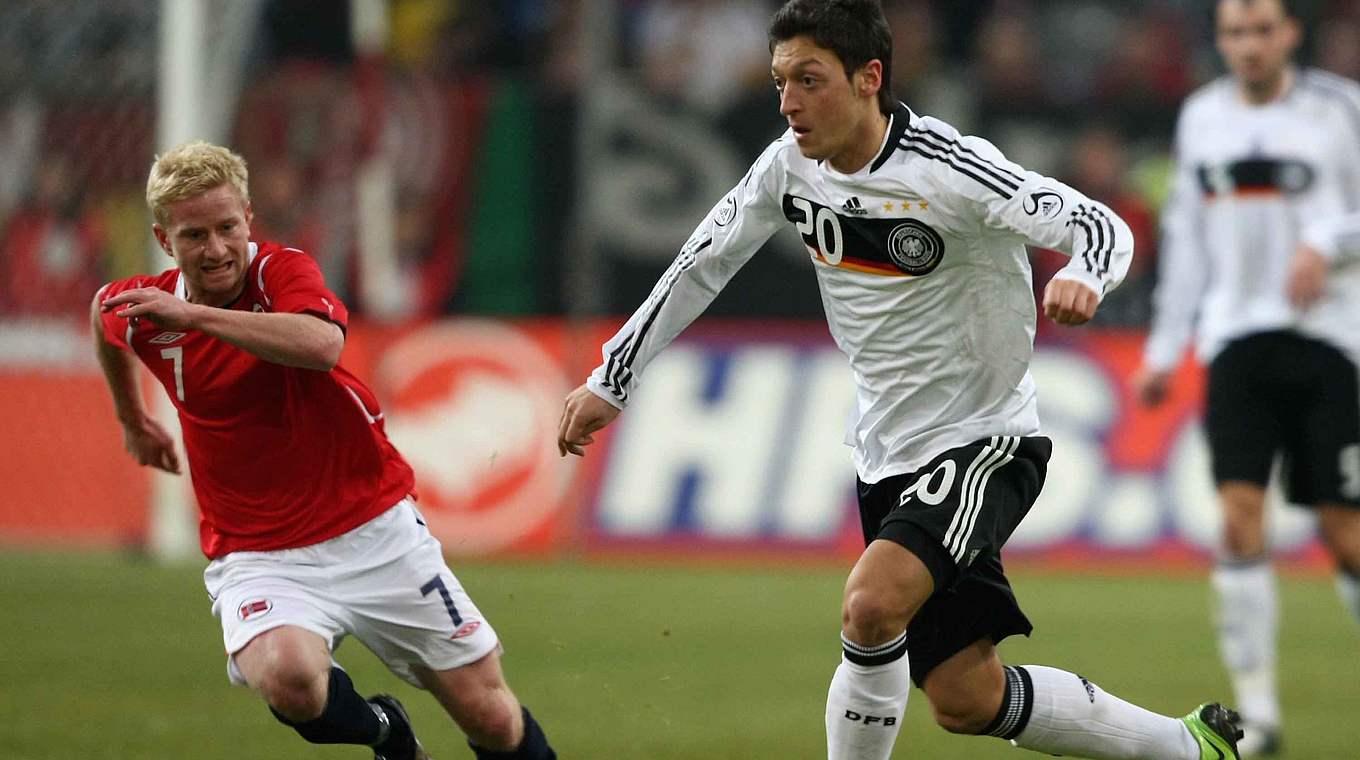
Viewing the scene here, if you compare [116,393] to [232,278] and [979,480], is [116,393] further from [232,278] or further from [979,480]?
[979,480]

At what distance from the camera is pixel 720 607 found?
11.6 m

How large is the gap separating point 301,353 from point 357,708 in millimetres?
954

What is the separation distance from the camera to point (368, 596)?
5.40 meters

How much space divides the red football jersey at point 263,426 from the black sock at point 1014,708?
1717mm

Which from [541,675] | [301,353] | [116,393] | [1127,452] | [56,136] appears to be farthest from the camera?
[56,136]

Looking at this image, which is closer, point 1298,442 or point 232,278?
point 232,278

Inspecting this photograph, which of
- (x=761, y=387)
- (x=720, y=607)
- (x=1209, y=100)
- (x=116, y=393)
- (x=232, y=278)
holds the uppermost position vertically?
(x=1209, y=100)

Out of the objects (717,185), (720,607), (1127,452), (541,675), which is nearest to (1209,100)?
(541,675)

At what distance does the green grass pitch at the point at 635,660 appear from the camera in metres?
7.20

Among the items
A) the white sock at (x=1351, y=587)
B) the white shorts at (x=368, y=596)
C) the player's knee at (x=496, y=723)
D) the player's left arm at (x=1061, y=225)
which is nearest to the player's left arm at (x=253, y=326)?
the white shorts at (x=368, y=596)

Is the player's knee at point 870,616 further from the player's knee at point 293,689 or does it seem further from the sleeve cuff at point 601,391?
the player's knee at point 293,689

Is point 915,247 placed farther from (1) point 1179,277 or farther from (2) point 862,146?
(1) point 1179,277

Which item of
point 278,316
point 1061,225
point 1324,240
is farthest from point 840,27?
point 1324,240

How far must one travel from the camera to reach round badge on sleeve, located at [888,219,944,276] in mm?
5074
